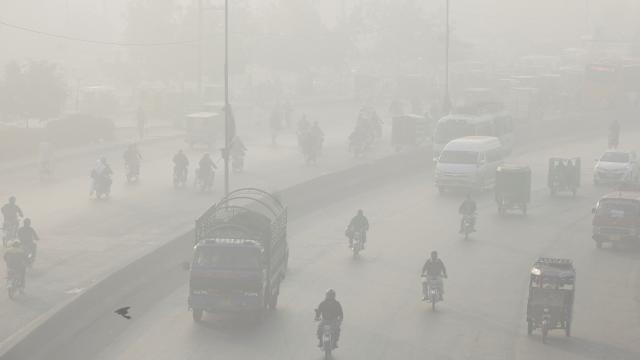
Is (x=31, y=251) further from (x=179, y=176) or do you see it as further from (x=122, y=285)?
(x=179, y=176)

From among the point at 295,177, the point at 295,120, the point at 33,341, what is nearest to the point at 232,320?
the point at 33,341

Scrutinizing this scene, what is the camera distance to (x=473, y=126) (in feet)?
194

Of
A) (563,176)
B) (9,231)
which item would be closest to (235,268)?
(9,231)

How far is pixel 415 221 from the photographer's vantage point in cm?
4431

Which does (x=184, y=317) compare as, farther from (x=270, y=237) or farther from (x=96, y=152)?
(x=96, y=152)

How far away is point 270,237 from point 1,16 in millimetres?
126761

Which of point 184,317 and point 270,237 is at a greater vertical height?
point 270,237

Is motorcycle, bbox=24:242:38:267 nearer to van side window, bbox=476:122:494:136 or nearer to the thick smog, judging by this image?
the thick smog

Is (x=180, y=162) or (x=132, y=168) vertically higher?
(x=180, y=162)

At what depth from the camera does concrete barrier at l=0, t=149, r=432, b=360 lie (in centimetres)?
2486

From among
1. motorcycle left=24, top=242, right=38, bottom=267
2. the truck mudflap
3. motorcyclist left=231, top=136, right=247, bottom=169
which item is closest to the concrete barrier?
the truck mudflap

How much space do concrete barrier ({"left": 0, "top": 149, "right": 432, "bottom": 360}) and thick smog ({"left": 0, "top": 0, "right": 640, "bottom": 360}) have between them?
0.24 feet

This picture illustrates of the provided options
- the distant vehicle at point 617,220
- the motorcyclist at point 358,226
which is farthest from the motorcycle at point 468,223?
the motorcyclist at point 358,226

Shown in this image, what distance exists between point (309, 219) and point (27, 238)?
13.7 meters
